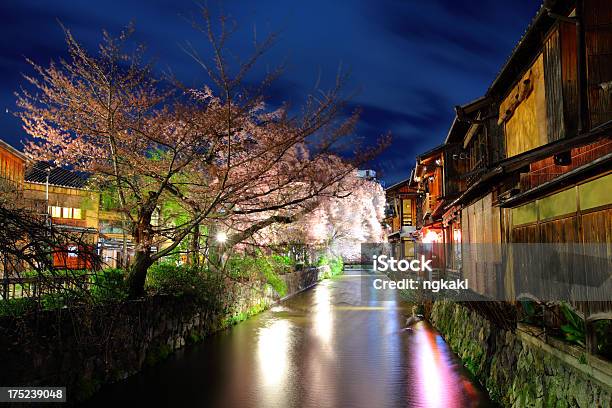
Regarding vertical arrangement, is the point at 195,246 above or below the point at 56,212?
below

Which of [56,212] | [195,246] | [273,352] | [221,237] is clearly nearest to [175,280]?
[195,246]

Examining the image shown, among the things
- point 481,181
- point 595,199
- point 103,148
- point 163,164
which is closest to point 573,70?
point 481,181

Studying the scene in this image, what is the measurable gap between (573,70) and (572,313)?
634 cm

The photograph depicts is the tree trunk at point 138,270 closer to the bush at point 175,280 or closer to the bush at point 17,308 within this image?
the bush at point 175,280

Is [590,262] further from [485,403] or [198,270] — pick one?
[198,270]

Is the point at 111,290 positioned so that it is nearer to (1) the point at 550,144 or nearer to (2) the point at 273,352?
(2) the point at 273,352

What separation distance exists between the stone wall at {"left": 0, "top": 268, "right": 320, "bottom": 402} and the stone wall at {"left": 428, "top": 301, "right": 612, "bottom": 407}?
574cm

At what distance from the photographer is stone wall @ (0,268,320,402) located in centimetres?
858

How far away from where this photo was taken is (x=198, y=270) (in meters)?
20.7

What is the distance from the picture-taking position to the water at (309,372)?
450 inches

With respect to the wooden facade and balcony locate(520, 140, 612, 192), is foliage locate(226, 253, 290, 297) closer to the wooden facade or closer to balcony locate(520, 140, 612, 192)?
the wooden facade

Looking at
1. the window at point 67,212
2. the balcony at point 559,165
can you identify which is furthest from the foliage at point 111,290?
the window at point 67,212

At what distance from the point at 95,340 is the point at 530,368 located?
6.84 m

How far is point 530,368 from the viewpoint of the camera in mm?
8562
